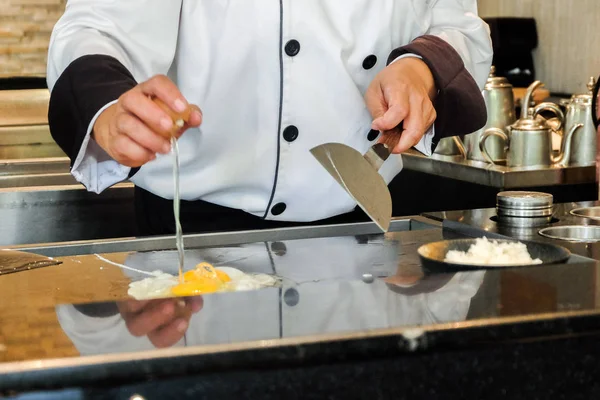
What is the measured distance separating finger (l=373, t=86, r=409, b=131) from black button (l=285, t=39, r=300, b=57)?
1.08 ft

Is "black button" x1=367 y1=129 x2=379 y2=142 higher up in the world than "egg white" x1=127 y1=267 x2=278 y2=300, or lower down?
higher up

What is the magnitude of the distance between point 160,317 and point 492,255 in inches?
22.5

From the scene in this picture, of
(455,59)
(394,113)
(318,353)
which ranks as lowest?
(318,353)

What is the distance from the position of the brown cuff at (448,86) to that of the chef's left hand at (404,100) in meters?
0.03

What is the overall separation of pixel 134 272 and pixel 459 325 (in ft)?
2.00

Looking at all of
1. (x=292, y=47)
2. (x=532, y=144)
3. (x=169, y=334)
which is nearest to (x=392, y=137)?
(x=292, y=47)

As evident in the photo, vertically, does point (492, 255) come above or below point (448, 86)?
below

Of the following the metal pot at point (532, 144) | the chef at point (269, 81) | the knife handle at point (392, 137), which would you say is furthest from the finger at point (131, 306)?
the metal pot at point (532, 144)

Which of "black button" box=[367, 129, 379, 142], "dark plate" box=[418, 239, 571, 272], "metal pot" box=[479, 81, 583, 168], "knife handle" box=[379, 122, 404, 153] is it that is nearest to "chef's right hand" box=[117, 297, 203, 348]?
"dark plate" box=[418, 239, 571, 272]

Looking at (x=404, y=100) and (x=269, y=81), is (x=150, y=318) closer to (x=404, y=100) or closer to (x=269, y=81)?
(x=404, y=100)

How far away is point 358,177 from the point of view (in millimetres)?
1487

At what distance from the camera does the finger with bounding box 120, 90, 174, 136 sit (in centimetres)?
126

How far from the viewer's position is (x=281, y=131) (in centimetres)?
190

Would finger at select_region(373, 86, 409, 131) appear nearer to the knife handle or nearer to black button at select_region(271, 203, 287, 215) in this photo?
the knife handle
